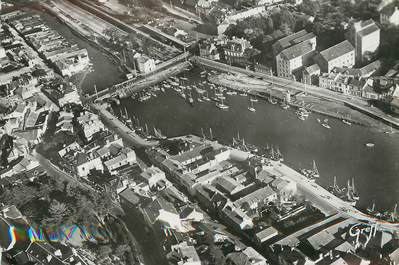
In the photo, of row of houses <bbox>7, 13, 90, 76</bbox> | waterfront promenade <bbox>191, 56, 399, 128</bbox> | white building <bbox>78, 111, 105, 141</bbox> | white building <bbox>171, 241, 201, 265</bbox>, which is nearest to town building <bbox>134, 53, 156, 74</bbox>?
waterfront promenade <bbox>191, 56, 399, 128</bbox>

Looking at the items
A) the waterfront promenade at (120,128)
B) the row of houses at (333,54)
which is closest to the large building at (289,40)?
the row of houses at (333,54)

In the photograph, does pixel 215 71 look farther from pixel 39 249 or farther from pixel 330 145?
pixel 39 249

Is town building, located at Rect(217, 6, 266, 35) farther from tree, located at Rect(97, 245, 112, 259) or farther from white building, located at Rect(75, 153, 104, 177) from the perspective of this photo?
tree, located at Rect(97, 245, 112, 259)

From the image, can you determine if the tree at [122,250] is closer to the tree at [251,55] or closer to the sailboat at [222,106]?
the sailboat at [222,106]

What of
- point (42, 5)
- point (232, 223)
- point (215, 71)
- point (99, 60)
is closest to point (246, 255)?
point (232, 223)

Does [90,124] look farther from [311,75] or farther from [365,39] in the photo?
[365,39]

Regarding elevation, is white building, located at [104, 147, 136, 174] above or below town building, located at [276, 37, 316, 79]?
below

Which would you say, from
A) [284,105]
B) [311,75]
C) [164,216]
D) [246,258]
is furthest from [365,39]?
[246,258]
